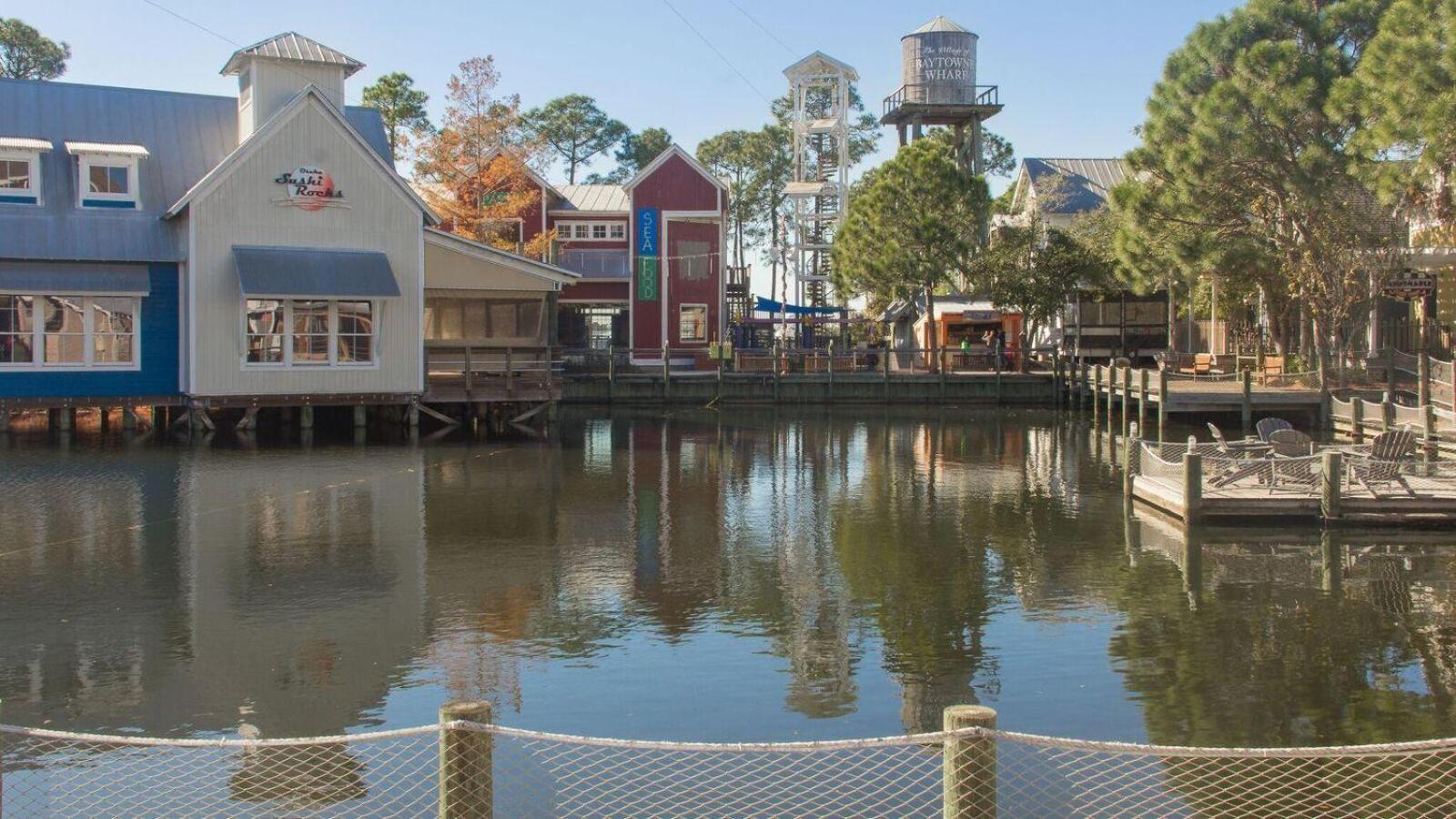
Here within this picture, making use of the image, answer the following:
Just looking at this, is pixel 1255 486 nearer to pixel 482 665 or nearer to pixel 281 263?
pixel 482 665

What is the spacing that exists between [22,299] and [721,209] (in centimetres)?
2805

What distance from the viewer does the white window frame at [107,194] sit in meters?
31.5

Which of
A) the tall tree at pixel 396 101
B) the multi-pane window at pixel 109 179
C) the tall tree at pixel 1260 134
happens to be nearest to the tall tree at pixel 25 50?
the tall tree at pixel 396 101

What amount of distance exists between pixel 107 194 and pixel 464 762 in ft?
95.6

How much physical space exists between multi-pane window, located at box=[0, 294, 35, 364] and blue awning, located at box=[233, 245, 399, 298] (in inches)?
183

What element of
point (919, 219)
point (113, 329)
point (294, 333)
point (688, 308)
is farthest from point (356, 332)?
point (919, 219)

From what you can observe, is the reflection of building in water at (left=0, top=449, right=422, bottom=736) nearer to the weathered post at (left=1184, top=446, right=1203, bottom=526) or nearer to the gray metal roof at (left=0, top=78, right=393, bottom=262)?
the gray metal roof at (left=0, top=78, right=393, bottom=262)

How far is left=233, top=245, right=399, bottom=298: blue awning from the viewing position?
30828 mm

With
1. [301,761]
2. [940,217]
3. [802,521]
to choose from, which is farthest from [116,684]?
[940,217]

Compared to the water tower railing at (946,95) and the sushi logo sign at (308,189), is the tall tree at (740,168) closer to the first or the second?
the water tower railing at (946,95)

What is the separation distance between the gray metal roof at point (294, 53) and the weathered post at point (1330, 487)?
80.5ft

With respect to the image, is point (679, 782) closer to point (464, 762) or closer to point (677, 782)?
point (677, 782)

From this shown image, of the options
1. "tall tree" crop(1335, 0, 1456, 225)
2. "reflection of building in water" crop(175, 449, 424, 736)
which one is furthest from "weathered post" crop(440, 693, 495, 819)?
"tall tree" crop(1335, 0, 1456, 225)

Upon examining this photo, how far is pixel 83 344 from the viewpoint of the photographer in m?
31.3
